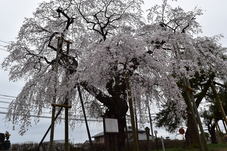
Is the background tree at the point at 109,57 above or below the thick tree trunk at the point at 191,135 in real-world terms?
above

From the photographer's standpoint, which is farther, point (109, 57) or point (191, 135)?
point (191, 135)

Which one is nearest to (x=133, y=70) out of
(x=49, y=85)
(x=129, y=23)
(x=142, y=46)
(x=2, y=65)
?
(x=142, y=46)

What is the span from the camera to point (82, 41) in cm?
1120

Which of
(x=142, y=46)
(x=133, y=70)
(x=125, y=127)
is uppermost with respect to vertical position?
(x=142, y=46)

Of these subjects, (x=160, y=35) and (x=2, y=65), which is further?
(x=2, y=65)

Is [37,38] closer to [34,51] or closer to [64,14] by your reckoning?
[34,51]

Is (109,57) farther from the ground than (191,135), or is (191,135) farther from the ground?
(109,57)

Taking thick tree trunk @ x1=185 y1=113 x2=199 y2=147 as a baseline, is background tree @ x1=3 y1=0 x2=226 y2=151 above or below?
above

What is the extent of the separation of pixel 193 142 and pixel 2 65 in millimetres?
12378

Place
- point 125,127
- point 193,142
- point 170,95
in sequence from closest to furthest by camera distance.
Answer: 1. point 170,95
2. point 125,127
3. point 193,142

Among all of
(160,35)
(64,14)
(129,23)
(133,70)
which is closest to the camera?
(133,70)

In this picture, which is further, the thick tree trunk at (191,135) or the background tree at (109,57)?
the thick tree trunk at (191,135)

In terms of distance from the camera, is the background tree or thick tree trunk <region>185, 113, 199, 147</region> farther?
thick tree trunk <region>185, 113, 199, 147</region>

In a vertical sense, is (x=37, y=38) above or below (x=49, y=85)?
above
